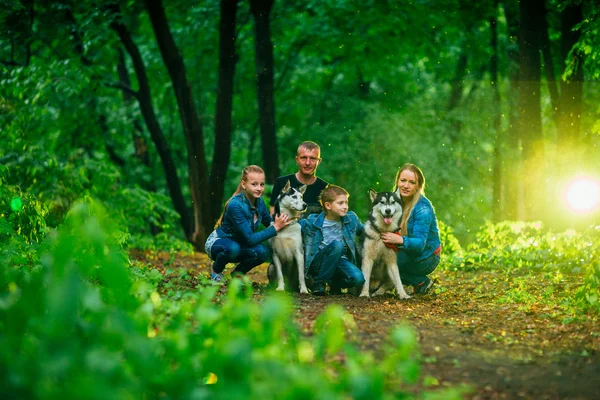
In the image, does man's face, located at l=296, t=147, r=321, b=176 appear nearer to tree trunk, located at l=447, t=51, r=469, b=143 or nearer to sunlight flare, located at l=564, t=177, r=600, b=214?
sunlight flare, located at l=564, t=177, r=600, b=214

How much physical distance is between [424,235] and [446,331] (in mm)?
1768

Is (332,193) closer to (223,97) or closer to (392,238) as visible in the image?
(392,238)

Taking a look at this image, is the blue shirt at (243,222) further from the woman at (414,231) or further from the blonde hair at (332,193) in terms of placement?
the woman at (414,231)

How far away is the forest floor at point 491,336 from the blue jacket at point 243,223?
0.61 meters

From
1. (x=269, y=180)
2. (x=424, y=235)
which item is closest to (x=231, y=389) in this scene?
(x=424, y=235)

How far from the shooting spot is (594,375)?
15.3 ft

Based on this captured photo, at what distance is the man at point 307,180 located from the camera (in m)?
8.16

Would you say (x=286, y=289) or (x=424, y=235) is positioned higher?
(x=424, y=235)

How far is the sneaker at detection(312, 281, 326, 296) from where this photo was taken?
25.5ft

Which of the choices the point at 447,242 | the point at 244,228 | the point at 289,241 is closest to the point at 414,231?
the point at 289,241

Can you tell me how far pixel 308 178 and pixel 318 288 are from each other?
4.76ft

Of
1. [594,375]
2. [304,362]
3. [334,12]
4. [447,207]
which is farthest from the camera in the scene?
[447,207]

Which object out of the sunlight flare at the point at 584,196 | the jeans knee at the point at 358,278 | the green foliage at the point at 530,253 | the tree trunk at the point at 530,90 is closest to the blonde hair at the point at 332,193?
the jeans knee at the point at 358,278

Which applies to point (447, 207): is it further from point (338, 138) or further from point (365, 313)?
point (365, 313)
